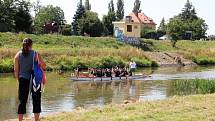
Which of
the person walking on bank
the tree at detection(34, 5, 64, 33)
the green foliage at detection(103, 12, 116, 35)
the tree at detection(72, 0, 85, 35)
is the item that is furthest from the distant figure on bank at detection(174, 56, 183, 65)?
the person walking on bank

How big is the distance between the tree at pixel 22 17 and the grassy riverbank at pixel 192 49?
20.6 metres

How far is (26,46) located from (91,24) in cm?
7290

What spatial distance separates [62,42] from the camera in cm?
6688

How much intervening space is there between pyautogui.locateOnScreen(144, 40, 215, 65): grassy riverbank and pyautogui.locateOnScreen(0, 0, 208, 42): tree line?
2489mm

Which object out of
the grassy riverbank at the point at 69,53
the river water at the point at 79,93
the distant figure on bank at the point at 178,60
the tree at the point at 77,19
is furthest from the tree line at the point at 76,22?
the river water at the point at 79,93

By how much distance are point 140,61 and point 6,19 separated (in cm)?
2404

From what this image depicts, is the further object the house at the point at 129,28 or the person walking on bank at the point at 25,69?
the house at the point at 129,28

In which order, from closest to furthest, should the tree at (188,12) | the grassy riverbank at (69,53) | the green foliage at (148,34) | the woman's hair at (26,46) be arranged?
the woman's hair at (26,46)
the grassy riverbank at (69,53)
the green foliage at (148,34)
the tree at (188,12)

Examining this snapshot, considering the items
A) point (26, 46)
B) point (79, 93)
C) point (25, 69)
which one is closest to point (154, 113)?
point (25, 69)

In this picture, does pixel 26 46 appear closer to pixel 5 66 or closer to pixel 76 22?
pixel 5 66

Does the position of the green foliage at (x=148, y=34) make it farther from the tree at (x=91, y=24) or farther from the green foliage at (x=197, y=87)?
the green foliage at (x=197, y=87)

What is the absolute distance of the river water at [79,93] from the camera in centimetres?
2300

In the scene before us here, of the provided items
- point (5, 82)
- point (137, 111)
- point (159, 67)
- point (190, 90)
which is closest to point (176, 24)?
point (159, 67)

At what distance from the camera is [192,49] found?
79125 mm
